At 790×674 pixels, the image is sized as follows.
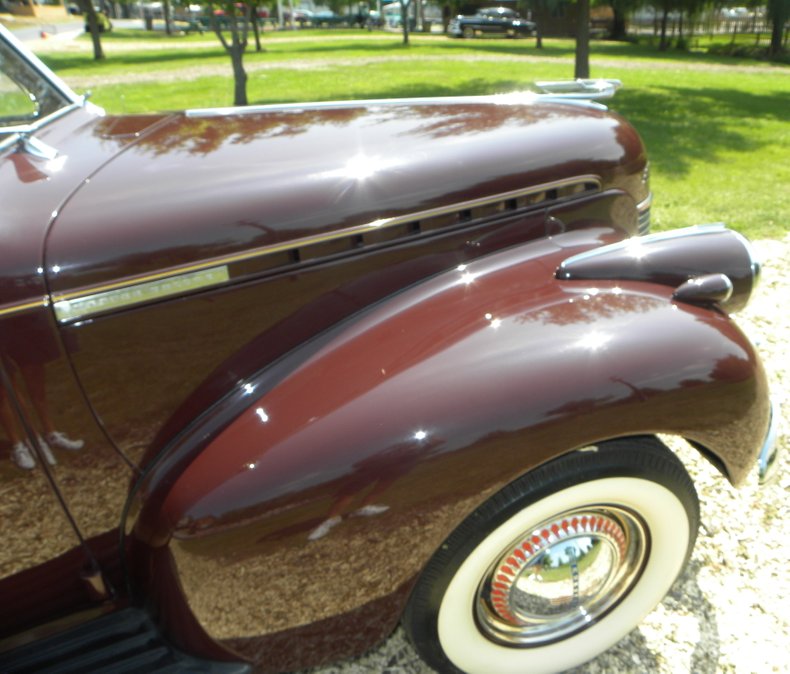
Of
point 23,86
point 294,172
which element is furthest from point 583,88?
point 23,86

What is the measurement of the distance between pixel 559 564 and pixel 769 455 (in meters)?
0.68

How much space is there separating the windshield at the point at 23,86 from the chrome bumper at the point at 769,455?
2.46m

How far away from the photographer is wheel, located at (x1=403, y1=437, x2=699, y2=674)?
5.22 feet

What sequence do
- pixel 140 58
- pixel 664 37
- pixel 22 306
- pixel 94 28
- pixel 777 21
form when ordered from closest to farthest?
pixel 22 306 < pixel 94 28 < pixel 140 58 < pixel 777 21 < pixel 664 37

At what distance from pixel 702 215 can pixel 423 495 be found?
5281 millimetres

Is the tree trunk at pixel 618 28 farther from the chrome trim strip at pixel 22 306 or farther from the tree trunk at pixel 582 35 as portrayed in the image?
the chrome trim strip at pixel 22 306

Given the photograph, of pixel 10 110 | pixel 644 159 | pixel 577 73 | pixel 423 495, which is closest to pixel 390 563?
pixel 423 495

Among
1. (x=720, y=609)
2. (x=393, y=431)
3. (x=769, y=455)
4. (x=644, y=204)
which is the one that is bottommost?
(x=720, y=609)

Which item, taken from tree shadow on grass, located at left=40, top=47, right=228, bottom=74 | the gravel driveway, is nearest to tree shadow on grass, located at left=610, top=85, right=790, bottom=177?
the gravel driveway

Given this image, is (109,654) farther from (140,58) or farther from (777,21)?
(777,21)

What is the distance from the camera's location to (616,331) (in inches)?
63.8

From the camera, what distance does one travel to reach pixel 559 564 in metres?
1.81

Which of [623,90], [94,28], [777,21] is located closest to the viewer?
[623,90]

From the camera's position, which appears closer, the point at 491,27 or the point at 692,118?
the point at 692,118
